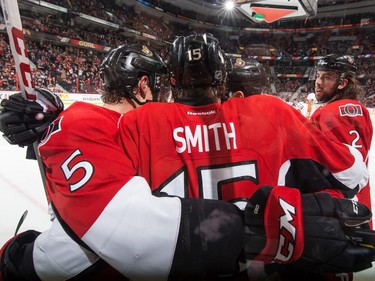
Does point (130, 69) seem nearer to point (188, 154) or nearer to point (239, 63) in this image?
point (188, 154)

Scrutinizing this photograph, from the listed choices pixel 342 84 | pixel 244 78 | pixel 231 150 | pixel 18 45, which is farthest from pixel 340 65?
pixel 18 45

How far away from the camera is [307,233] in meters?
0.49

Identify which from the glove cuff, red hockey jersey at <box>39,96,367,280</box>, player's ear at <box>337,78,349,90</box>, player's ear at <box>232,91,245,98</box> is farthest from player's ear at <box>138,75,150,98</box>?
player's ear at <box>337,78,349,90</box>

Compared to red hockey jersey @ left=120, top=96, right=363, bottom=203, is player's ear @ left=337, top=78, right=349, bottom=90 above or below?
above

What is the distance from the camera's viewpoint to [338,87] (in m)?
1.77

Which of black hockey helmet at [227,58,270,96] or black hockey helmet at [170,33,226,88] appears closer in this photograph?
black hockey helmet at [170,33,226,88]

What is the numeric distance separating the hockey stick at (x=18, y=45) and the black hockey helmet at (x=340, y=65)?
1654 mm

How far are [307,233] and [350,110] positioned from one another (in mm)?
1239

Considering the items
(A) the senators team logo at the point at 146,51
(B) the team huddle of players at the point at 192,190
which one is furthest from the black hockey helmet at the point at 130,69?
(B) the team huddle of players at the point at 192,190

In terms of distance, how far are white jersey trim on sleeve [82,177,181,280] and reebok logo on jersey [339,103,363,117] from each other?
131cm

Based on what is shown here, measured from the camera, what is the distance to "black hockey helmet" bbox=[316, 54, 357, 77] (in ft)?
5.83

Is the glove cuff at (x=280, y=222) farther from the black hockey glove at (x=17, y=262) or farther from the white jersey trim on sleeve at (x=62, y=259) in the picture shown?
the black hockey glove at (x=17, y=262)

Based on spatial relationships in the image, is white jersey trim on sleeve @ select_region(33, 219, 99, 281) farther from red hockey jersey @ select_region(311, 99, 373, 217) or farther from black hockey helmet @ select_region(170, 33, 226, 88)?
red hockey jersey @ select_region(311, 99, 373, 217)

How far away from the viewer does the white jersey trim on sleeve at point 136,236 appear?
49 centimetres
